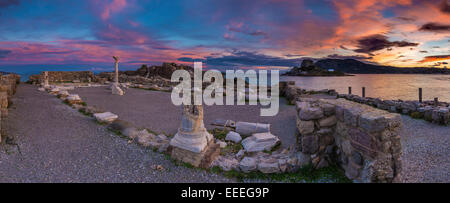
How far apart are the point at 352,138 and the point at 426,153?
3.54 meters

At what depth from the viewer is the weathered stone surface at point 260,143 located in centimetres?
651

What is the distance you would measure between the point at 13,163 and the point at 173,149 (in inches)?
139

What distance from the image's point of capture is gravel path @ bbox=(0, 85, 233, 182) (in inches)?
185

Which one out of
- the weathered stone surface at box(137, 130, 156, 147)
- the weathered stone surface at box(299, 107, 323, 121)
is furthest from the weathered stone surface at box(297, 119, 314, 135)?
the weathered stone surface at box(137, 130, 156, 147)

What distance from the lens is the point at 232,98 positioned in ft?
52.7

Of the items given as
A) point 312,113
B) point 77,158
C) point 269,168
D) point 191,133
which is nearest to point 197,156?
point 191,133

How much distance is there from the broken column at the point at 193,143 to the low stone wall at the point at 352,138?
2233 millimetres

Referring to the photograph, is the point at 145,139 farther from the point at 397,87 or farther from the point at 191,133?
the point at 397,87

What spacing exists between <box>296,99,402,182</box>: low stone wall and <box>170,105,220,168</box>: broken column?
223 cm

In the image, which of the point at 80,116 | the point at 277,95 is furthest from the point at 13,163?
the point at 277,95

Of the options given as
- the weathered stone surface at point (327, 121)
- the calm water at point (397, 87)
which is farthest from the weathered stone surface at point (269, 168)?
the calm water at point (397, 87)

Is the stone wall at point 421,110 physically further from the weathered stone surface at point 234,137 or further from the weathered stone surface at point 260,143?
the weathered stone surface at point 234,137

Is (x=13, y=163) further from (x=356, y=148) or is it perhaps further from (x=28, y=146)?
(x=356, y=148)

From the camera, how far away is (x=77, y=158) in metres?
5.44
